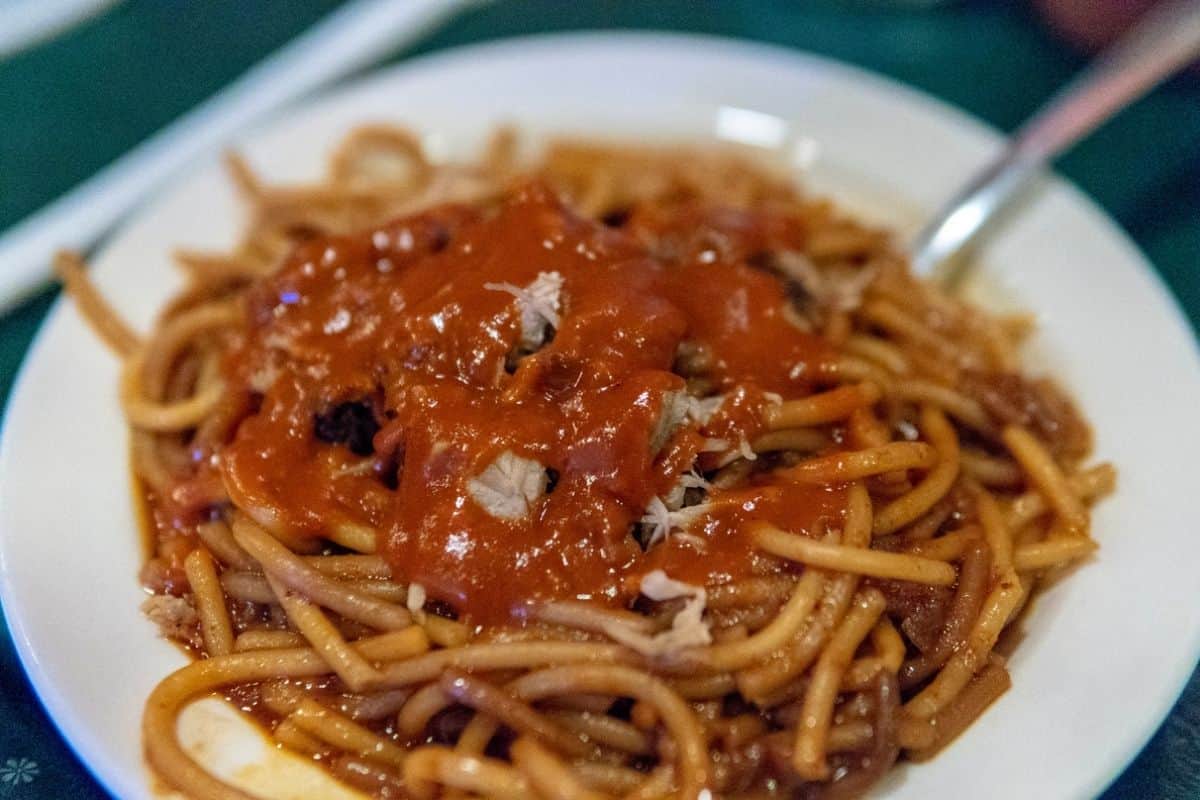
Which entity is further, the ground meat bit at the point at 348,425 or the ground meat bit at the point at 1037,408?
the ground meat bit at the point at 1037,408

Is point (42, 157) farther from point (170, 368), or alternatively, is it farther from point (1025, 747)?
point (1025, 747)

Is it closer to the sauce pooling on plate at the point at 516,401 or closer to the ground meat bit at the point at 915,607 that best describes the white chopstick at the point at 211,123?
the sauce pooling on plate at the point at 516,401

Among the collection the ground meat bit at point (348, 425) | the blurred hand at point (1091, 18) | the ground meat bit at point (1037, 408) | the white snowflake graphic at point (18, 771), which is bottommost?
the white snowflake graphic at point (18, 771)

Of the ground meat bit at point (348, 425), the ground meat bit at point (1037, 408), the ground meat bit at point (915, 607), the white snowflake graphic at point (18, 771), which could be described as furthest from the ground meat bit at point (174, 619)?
the ground meat bit at point (1037, 408)

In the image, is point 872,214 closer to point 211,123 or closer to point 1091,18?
point 1091,18

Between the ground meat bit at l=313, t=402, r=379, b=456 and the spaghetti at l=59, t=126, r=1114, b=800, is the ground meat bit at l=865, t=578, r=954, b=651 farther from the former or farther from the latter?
the ground meat bit at l=313, t=402, r=379, b=456

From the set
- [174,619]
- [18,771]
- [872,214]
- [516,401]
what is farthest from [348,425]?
[872,214]

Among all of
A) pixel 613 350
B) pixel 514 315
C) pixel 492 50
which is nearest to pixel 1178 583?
pixel 613 350


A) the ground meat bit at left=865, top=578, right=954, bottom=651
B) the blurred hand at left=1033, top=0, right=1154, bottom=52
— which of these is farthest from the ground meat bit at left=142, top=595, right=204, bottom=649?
the blurred hand at left=1033, top=0, right=1154, bottom=52
